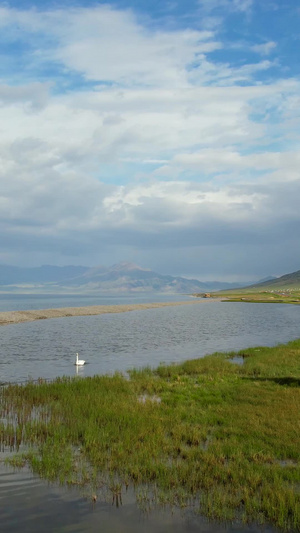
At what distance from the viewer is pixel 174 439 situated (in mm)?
17844

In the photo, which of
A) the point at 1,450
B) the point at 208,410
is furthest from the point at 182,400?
the point at 1,450

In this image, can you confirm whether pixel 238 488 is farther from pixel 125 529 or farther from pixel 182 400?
pixel 182 400

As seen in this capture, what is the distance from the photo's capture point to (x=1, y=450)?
17109mm

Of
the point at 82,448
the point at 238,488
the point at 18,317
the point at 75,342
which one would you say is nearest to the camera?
the point at 238,488

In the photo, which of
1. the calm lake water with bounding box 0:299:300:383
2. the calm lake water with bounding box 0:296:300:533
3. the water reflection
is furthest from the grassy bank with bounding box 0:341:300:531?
the calm lake water with bounding box 0:299:300:383

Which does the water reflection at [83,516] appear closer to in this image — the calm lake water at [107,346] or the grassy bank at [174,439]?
the grassy bank at [174,439]

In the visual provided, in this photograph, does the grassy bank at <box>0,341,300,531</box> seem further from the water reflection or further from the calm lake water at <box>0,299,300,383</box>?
the calm lake water at <box>0,299,300,383</box>

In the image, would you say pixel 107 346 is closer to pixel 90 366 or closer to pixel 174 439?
pixel 90 366

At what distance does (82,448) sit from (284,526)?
27.9 feet

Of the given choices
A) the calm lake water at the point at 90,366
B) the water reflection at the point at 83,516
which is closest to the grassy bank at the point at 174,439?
the water reflection at the point at 83,516

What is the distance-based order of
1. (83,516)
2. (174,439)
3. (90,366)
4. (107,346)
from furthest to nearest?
(107,346), (90,366), (174,439), (83,516)

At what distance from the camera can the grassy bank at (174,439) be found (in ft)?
43.3

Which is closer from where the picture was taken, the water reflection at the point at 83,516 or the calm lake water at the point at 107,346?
the water reflection at the point at 83,516

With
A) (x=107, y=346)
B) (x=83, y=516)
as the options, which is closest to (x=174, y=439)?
(x=83, y=516)
